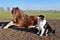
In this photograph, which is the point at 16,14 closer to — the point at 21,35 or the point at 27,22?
the point at 27,22

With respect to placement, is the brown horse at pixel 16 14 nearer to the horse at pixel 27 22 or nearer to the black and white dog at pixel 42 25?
the horse at pixel 27 22

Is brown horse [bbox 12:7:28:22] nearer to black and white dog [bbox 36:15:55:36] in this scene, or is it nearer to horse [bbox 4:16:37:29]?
horse [bbox 4:16:37:29]

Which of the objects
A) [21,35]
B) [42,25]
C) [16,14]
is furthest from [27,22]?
[42,25]

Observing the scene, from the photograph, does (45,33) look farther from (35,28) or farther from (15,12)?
(15,12)

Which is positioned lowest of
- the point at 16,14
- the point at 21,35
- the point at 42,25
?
the point at 21,35

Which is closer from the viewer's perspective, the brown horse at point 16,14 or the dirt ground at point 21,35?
the dirt ground at point 21,35

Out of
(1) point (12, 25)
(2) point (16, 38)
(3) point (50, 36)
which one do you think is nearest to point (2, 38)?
(2) point (16, 38)

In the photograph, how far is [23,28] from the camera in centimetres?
1116

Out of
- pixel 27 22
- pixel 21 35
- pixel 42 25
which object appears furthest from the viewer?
pixel 27 22

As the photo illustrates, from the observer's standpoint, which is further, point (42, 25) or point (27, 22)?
point (27, 22)

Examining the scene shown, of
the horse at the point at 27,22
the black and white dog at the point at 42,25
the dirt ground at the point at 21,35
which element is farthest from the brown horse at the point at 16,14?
the black and white dog at the point at 42,25

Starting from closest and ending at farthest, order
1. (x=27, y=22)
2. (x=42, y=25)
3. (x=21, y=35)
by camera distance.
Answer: (x=42, y=25) < (x=21, y=35) < (x=27, y=22)

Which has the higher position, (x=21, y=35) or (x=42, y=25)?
(x=42, y=25)

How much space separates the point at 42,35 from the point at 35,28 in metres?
0.90
